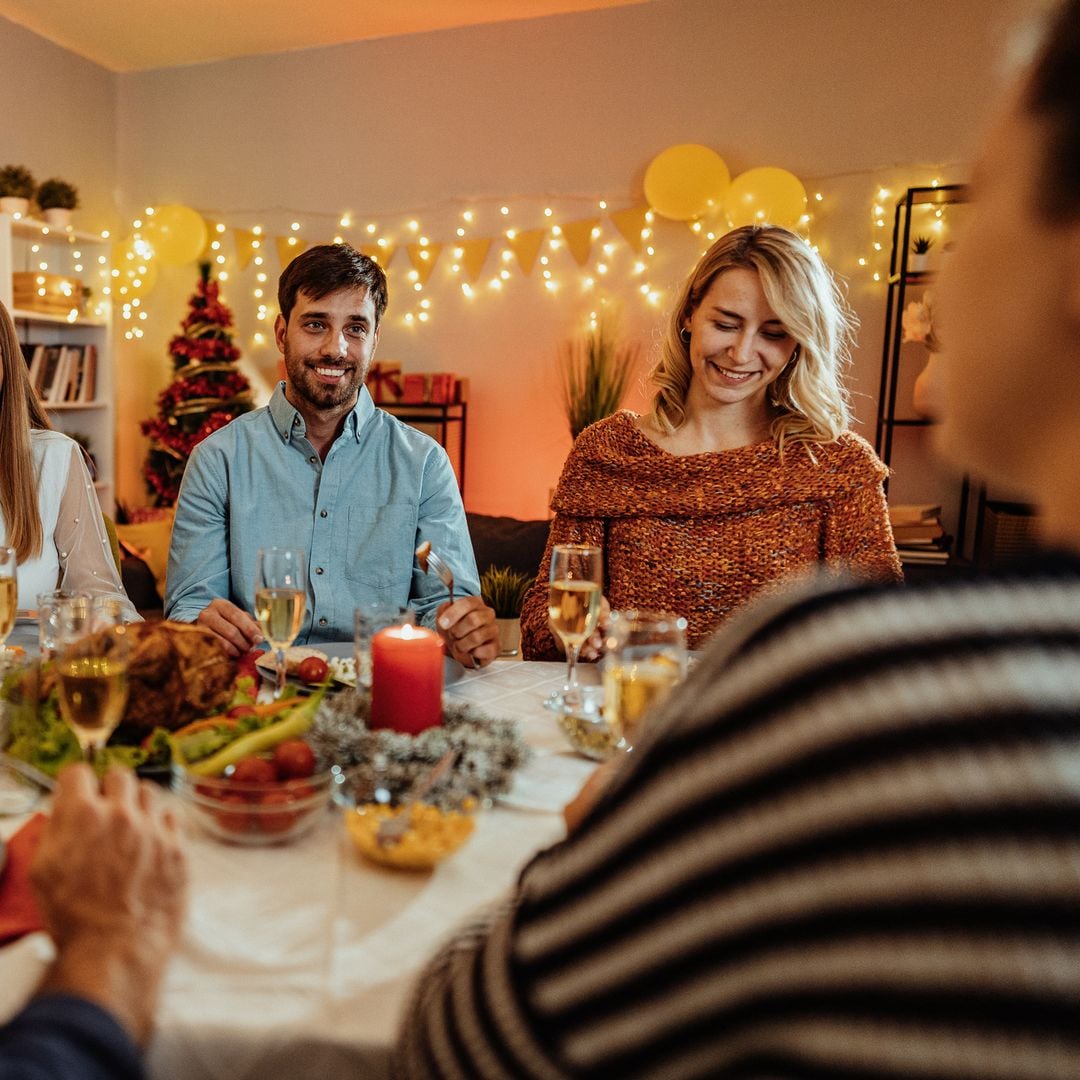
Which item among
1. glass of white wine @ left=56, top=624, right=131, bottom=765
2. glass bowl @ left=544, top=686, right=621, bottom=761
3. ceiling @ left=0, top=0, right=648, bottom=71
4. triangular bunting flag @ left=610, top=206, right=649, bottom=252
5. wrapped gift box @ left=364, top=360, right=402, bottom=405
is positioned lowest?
glass bowl @ left=544, top=686, right=621, bottom=761

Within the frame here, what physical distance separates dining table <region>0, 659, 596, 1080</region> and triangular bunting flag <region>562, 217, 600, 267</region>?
4.02 m

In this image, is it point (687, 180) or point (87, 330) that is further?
point (87, 330)

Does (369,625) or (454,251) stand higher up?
(454,251)

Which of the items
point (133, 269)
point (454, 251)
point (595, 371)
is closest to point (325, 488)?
point (595, 371)

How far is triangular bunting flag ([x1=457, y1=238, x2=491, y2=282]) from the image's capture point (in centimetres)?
488

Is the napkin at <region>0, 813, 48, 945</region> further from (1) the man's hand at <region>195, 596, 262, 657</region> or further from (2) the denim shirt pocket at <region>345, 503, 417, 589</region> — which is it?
(2) the denim shirt pocket at <region>345, 503, 417, 589</region>

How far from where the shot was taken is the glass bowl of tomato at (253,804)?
89 cm

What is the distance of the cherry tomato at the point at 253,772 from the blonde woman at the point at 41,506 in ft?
3.99

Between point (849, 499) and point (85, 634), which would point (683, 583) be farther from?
point (85, 634)

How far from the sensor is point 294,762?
96 cm

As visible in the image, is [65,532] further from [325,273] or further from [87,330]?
[87,330]

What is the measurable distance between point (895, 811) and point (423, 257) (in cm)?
490

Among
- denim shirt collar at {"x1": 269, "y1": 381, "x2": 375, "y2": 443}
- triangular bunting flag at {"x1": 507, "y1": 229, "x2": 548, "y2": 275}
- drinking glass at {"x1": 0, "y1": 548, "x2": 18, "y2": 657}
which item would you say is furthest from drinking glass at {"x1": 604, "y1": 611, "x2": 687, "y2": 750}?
triangular bunting flag at {"x1": 507, "y1": 229, "x2": 548, "y2": 275}

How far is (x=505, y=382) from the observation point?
4969mm
